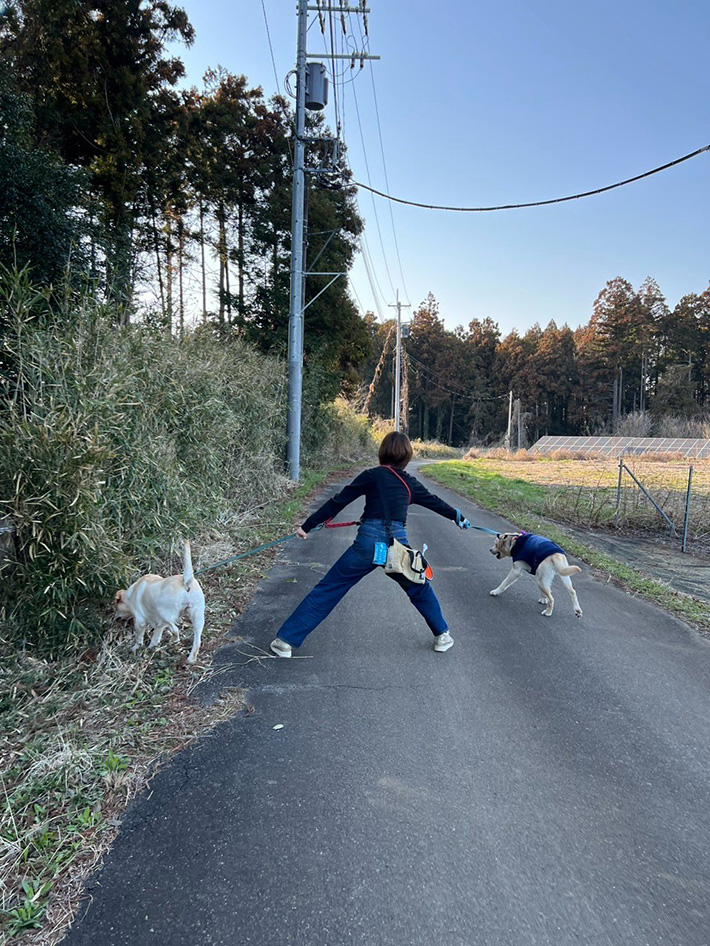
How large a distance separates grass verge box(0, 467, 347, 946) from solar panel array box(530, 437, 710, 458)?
115ft

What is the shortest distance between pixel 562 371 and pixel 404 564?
2413 inches

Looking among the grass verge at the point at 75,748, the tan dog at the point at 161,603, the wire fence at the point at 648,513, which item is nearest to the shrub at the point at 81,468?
the tan dog at the point at 161,603

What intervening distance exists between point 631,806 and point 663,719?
1.03 meters

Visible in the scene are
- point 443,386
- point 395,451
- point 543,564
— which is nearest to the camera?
point 395,451

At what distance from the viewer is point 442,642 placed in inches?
163

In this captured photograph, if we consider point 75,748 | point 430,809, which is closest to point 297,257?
point 75,748

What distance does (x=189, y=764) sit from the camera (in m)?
2.66

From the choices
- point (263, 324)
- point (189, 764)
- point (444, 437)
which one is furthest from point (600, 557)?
point (444, 437)

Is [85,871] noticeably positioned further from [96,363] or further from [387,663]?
[96,363]

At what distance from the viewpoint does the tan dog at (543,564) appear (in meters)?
5.04

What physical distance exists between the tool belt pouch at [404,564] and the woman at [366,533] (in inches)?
3.2

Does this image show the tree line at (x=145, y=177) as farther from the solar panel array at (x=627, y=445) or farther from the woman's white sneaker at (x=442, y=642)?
the solar panel array at (x=627, y=445)

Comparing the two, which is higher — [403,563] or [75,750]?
[403,563]

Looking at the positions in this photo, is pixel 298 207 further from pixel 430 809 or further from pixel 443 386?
pixel 443 386
